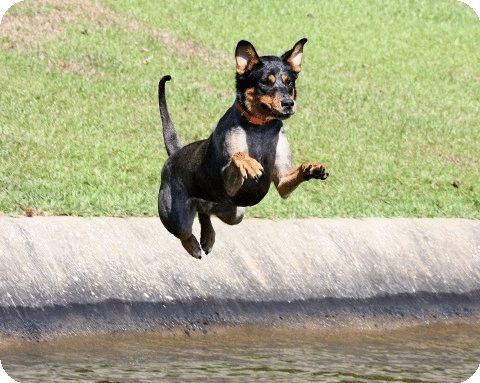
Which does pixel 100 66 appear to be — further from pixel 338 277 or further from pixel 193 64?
pixel 338 277

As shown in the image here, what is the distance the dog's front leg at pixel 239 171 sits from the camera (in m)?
7.06

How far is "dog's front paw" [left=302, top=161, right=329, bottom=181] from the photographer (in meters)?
6.89

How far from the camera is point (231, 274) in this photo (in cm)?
1462

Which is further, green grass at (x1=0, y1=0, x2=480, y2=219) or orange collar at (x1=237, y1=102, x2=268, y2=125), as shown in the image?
green grass at (x1=0, y1=0, x2=480, y2=219)

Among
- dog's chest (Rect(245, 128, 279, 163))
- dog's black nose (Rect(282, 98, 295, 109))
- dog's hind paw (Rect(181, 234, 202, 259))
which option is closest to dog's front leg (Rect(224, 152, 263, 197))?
dog's chest (Rect(245, 128, 279, 163))

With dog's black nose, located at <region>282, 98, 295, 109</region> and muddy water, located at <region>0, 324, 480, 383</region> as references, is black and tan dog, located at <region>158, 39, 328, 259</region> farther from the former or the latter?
muddy water, located at <region>0, 324, 480, 383</region>

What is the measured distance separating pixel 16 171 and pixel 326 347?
6.64 metres

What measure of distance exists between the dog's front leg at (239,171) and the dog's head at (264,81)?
0.32m

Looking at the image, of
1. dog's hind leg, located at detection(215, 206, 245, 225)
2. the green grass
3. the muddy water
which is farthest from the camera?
the green grass

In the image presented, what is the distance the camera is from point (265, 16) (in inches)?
1177

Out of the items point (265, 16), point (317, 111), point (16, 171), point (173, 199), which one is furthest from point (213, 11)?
point (173, 199)

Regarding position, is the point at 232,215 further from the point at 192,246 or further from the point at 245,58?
the point at 245,58

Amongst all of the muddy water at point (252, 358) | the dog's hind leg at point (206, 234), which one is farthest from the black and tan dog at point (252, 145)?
the muddy water at point (252, 358)

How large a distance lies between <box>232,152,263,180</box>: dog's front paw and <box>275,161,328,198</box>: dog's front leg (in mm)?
282
